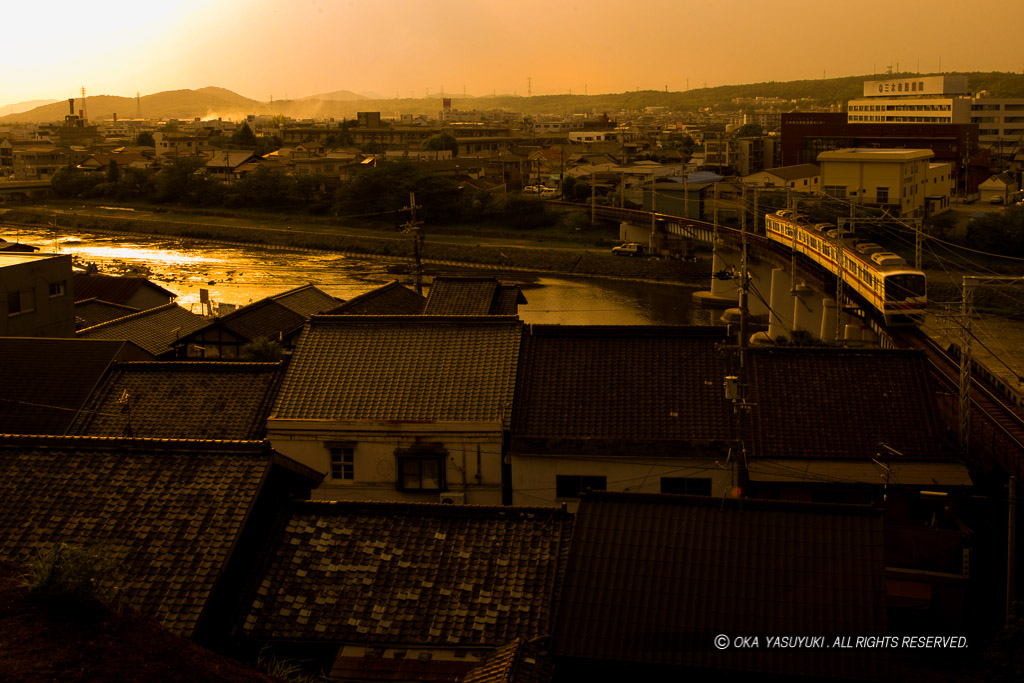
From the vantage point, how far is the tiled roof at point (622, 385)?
570cm

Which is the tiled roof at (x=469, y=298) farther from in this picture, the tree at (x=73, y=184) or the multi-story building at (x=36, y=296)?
the tree at (x=73, y=184)

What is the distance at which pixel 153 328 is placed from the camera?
10.2 metres

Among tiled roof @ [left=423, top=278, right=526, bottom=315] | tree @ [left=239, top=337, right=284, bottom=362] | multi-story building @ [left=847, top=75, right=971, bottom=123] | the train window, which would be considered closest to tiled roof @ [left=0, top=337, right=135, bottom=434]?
tree @ [left=239, top=337, right=284, bottom=362]

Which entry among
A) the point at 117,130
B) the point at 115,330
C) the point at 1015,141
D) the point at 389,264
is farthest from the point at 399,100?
the point at 115,330

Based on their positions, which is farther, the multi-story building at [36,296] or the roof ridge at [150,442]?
the multi-story building at [36,296]

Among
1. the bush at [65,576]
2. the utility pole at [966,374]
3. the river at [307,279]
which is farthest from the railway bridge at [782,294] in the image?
the bush at [65,576]

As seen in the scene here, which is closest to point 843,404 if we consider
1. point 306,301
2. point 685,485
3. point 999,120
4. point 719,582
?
point 685,485

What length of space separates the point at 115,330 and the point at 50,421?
3550 mm

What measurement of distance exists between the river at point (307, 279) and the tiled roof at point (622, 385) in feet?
31.5

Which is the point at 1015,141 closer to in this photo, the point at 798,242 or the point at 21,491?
the point at 798,242

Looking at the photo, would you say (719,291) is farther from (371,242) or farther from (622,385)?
(622,385)

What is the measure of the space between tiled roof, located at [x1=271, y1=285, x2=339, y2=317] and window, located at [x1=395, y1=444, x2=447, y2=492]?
5.76 meters

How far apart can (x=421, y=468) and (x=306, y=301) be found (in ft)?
20.9

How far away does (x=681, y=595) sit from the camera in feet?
10.5
